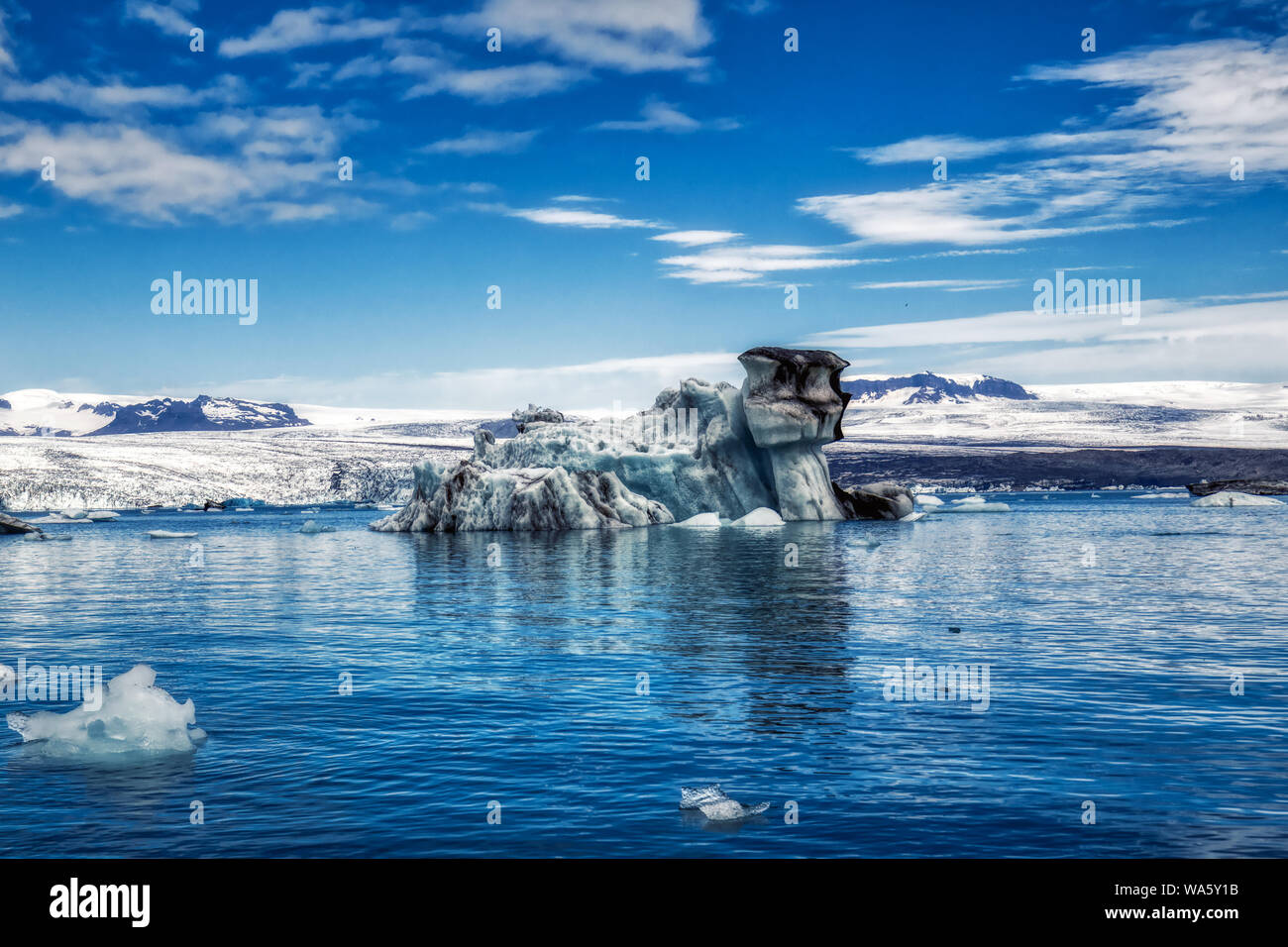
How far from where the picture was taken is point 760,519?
186 ft

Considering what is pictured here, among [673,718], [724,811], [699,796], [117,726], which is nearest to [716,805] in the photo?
[724,811]

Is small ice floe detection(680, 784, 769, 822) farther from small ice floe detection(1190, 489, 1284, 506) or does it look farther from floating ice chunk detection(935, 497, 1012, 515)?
small ice floe detection(1190, 489, 1284, 506)

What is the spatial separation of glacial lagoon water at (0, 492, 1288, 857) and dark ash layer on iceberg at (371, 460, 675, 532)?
88.2ft

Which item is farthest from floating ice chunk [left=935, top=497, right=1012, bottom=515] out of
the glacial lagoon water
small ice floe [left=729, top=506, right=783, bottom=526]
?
the glacial lagoon water

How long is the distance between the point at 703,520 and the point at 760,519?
297 centimetres

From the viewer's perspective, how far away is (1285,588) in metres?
25.2

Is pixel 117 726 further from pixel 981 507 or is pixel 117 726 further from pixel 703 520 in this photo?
pixel 981 507

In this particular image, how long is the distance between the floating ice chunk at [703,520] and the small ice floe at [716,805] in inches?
1903

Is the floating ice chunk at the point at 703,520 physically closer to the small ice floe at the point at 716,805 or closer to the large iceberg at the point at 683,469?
the large iceberg at the point at 683,469

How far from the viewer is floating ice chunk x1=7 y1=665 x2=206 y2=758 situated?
1070 centimetres

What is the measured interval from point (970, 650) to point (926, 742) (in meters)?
6.41

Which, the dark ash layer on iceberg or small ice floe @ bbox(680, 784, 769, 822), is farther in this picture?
the dark ash layer on iceberg
